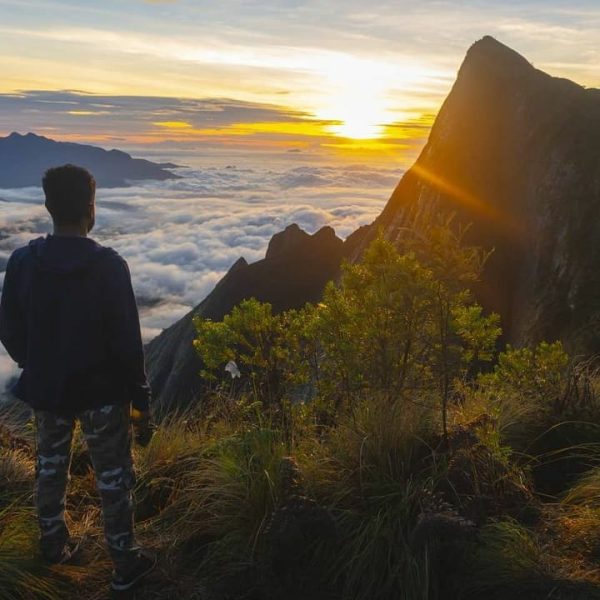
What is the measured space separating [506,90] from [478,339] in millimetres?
44936

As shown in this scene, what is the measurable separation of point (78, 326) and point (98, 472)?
1075 mm

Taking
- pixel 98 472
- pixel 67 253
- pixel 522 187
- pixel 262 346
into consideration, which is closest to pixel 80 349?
pixel 67 253

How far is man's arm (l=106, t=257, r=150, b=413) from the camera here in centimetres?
417

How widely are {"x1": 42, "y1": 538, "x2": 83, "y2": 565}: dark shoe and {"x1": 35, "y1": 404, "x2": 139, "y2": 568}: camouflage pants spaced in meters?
0.01

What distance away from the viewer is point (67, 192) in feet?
13.5

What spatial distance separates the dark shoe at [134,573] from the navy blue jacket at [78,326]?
1126 mm

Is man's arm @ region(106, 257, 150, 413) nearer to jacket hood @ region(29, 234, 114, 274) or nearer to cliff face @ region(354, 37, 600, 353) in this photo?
jacket hood @ region(29, 234, 114, 274)

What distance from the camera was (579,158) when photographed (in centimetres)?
3506

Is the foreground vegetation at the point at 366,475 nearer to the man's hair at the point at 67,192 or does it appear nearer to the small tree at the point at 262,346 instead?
the small tree at the point at 262,346

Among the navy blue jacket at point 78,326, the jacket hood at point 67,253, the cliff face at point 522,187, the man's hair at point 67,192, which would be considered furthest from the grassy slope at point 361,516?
the cliff face at point 522,187

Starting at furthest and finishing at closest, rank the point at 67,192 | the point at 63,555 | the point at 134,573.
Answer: the point at 63,555 < the point at 134,573 < the point at 67,192

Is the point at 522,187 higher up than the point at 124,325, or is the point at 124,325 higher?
the point at 124,325

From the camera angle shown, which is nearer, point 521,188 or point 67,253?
point 67,253

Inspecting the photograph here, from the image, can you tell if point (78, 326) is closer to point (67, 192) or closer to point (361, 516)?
point (67, 192)
